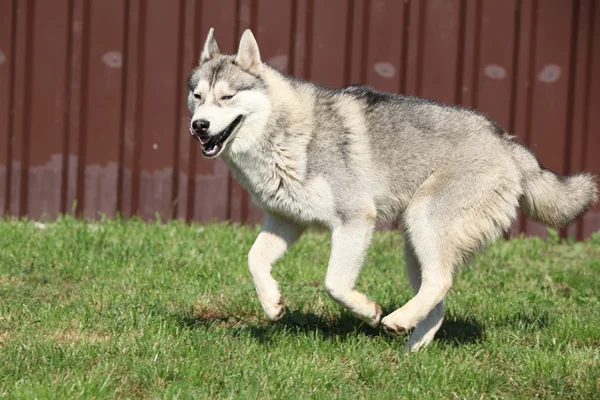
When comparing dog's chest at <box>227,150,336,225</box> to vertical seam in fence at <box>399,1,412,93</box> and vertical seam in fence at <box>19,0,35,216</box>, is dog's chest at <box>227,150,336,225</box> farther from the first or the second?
vertical seam in fence at <box>19,0,35,216</box>

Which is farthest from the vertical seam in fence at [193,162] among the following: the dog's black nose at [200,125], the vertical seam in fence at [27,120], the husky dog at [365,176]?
the dog's black nose at [200,125]

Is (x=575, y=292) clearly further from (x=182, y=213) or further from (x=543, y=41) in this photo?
(x=182, y=213)

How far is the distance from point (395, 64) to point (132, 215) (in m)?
3.20

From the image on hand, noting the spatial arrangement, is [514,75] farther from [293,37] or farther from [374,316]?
[374,316]

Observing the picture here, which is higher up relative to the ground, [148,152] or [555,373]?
[148,152]

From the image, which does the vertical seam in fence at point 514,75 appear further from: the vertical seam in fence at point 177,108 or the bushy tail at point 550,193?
the bushy tail at point 550,193

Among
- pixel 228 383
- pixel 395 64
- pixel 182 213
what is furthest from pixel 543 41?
pixel 228 383

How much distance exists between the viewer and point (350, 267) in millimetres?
5113

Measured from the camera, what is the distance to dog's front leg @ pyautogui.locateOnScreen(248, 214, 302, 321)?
16.6ft

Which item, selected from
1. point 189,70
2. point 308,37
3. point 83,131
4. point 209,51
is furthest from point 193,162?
point 209,51

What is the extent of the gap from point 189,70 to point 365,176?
411 cm

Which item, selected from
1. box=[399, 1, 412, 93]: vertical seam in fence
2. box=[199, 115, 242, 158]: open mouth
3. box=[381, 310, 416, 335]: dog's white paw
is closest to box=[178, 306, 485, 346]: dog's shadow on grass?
box=[381, 310, 416, 335]: dog's white paw

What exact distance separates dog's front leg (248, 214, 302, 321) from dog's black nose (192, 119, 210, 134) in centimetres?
83

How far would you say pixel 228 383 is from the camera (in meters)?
4.38
